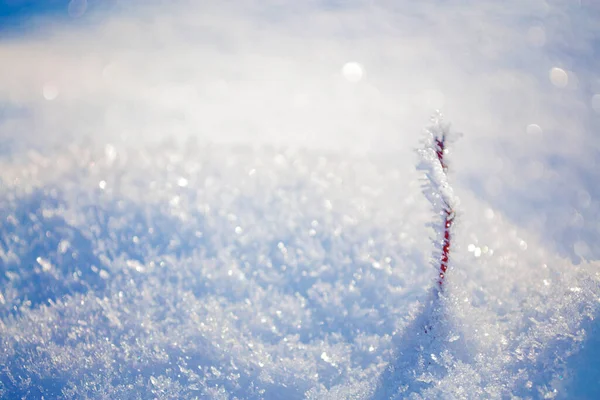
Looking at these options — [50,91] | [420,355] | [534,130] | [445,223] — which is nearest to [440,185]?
[445,223]

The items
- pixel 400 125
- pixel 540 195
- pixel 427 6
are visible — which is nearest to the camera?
pixel 540 195

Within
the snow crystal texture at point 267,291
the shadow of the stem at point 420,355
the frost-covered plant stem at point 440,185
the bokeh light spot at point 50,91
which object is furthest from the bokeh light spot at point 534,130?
the bokeh light spot at point 50,91

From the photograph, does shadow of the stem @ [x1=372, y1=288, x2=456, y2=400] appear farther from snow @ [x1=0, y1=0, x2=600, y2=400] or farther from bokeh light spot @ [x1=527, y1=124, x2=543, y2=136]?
bokeh light spot @ [x1=527, y1=124, x2=543, y2=136]

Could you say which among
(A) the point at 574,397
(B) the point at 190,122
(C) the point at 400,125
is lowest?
(A) the point at 574,397

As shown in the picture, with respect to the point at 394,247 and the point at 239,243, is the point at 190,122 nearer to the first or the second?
the point at 239,243

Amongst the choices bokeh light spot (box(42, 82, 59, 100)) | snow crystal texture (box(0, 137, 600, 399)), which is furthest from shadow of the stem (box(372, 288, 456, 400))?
bokeh light spot (box(42, 82, 59, 100))

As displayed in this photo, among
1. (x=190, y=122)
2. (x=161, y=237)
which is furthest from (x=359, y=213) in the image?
(x=190, y=122)

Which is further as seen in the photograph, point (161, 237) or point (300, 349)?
point (161, 237)

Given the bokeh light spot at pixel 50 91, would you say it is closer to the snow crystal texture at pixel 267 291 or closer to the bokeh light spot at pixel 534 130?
the snow crystal texture at pixel 267 291
